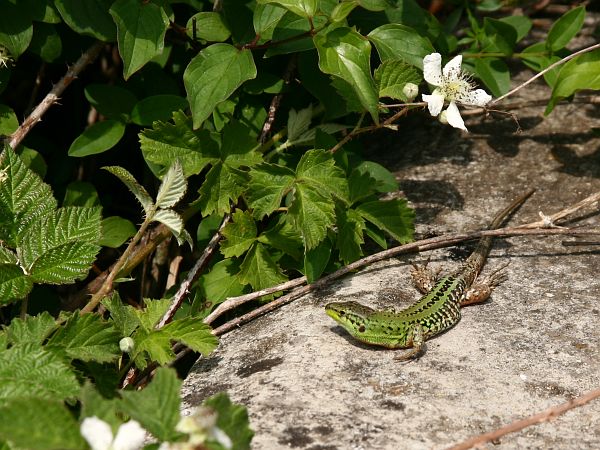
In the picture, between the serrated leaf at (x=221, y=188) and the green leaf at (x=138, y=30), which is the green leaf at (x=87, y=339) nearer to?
the serrated leaf at (x=221, y=188)

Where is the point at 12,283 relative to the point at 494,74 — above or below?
above

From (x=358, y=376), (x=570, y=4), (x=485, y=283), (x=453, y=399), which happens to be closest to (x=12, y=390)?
(x=358, y=376)

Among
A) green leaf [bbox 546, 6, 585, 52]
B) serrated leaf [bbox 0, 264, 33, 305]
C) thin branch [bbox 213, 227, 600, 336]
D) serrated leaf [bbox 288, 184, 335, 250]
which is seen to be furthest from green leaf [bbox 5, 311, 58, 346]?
green leaf [bbox 546, 6, 585, 52]

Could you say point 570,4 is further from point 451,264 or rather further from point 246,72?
point 246,72

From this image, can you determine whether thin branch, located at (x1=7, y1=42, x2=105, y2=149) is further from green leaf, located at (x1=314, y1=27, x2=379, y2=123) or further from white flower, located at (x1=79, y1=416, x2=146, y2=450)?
white flower, located at (x1=79, y1=416, x2=146, y2=450)

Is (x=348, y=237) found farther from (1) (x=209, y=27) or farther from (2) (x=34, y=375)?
(2) (x=34, y=375)

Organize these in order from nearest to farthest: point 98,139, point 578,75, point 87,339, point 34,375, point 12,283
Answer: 1. point 34,375
2. point 87,339
3. point 12,283
4. point 98,139
5. point 578,75

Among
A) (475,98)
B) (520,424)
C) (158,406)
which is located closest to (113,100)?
(475,98)

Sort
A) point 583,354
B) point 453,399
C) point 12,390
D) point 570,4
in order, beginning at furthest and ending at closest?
point 570,4 < point 583,354 < point 453,399 < point 12,390
